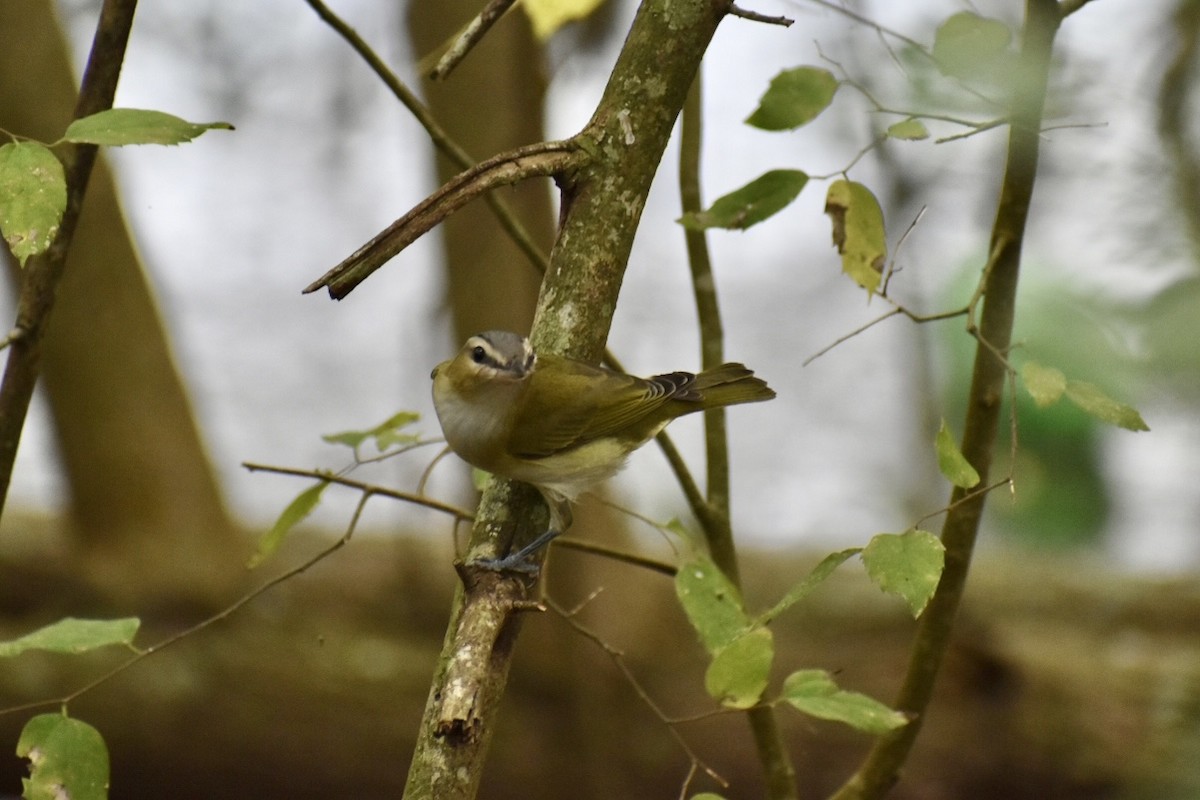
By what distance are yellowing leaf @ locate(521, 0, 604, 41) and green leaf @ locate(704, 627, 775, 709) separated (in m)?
0.91

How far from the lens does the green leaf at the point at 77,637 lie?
1.29m

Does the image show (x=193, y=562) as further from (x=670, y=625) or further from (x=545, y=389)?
(x=545, y=389)

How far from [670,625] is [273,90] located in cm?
355

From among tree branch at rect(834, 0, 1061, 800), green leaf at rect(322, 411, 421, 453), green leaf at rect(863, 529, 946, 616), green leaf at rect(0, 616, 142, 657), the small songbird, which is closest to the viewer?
green leaf at rect(863, 529, 946, 616)

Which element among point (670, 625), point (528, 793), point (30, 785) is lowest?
point (528, 793)

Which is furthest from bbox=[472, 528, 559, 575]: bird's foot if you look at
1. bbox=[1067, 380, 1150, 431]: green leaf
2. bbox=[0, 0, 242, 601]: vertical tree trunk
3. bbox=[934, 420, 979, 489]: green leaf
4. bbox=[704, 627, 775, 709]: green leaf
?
bbox=[0, 0, 242, 601]: vertical tree trunk

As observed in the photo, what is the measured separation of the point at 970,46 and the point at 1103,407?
38 cm

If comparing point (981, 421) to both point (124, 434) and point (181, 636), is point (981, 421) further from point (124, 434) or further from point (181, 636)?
point (124, 434)

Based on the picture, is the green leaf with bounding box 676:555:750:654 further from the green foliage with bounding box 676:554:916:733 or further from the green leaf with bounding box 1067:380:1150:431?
the green leaf with bounding box 1067:380:1150:431

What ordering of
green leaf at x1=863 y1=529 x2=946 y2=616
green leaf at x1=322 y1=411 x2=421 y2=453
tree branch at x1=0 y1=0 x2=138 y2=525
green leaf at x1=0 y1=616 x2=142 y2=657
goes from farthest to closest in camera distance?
green leaf at x1=322 y1=411 x2=421 y2=453, tree branch at x1=0 y1=0 x2=138 y2=525, green leaf at x1=0 y1=616 x2=142 y2=657, green leaf at x1=863 y1=529 x2=946 y2=616

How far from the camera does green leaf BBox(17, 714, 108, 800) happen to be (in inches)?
49.2

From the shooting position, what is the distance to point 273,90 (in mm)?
5980

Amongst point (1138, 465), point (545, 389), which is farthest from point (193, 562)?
point (1138, 465)

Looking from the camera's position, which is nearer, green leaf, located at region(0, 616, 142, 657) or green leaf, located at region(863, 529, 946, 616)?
green leaf, located at region(863, 529, 946, 616)
